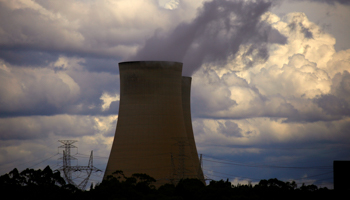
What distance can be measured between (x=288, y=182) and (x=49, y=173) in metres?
17.6

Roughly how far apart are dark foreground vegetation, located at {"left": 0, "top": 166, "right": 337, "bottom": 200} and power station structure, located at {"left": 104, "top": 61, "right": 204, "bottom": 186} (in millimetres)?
913

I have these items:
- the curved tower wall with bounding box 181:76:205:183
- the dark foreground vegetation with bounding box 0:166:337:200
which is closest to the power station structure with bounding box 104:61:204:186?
the dark foreground vegetation with bounding box 0:166:337:200

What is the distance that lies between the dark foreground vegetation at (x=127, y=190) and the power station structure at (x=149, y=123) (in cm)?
91

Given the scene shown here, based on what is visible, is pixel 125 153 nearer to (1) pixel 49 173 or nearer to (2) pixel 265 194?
(1) pixel 49 173

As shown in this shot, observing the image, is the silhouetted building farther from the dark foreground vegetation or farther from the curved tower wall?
the curved tower wall

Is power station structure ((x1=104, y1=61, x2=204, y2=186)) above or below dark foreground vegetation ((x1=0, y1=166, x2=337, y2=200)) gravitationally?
above

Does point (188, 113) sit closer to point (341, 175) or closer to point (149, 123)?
point (149, 123)

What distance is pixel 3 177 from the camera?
118ft

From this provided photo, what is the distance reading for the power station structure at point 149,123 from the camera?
110ft

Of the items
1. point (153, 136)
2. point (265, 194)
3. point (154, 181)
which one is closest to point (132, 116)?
point (153, 136)

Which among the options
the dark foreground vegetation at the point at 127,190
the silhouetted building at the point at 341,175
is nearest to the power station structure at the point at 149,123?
the dark foreground vegetation at the point at 127,190

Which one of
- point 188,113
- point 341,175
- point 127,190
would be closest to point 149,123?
point 127,190

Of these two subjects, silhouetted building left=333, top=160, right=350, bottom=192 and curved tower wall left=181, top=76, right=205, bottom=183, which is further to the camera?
curved tower wall left=181, top=76, right=205, bottom=183

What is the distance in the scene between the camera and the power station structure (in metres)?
33.4
